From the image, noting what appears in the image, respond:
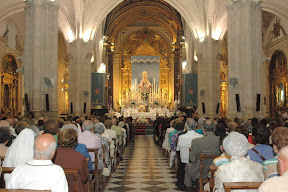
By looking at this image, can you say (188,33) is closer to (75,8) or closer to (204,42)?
(204,42)

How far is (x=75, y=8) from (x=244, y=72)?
1242cm

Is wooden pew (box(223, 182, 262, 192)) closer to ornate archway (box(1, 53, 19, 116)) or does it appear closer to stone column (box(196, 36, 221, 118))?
stone column (box(196, 36, 221, 118))

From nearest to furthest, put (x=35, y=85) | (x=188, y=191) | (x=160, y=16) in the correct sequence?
(x=188, y=191) < (x=35, y=85) < (x=160, y=16)

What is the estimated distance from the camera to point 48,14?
1361 centimetres

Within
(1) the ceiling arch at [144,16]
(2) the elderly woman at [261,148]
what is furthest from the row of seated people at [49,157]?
(1) the ceiling arch at [144,16]

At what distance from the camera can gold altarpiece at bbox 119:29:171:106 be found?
39.2 metres

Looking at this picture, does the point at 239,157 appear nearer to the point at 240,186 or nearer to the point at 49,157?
the point at 240,186

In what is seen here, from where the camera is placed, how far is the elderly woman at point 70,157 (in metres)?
4.41

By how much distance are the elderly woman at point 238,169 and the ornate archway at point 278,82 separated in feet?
64.1

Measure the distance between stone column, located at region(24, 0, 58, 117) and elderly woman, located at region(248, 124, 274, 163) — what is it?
32.7 ft

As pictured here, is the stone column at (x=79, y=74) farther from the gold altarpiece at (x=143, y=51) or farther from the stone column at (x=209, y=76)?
the gold altarpiece at (x=143, y=51)

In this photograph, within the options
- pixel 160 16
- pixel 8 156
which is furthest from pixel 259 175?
pixel 160 16

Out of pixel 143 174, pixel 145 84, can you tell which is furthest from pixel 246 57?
pixel 145 84

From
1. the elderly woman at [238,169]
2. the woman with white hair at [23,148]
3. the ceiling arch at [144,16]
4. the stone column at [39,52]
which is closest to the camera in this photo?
the elderly woman at [238,169]
